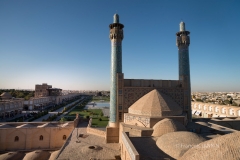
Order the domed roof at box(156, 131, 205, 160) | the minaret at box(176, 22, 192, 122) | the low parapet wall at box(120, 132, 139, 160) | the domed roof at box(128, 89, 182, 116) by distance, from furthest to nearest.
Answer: the minaret at box(176, 22, 192, 122) → the domed roof at box(128, 89, 182, 116) → the domed roof at box(156, 131, 205, 160) → the low parapet wall at box(120, 132, 139, 160)

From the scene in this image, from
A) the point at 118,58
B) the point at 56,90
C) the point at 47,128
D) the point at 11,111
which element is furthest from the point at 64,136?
the point at 56,90

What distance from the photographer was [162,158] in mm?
7453

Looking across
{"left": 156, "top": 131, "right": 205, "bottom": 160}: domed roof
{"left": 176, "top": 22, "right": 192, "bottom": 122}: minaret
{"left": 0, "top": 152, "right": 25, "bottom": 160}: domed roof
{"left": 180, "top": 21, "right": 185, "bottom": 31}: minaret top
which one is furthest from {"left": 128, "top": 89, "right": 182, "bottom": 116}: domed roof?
{"left": 0, "top": 152, "right": 25, "bottom": 160}: domed roof

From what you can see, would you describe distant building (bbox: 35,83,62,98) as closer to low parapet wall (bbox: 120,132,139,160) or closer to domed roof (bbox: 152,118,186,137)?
domed roof (bbox: 152,118,186,137)

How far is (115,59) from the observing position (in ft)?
50.1

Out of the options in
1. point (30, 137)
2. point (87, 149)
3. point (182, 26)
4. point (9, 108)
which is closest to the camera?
point (87, 149)

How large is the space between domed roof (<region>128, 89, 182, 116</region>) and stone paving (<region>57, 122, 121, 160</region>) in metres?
3.35

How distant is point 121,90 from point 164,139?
6575 millimetres

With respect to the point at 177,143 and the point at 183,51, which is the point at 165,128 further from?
the point at 183,51

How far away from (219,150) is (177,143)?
279cm

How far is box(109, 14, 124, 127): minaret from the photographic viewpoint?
14.6 metres

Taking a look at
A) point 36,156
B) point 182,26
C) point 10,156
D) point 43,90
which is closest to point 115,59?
point 182,26

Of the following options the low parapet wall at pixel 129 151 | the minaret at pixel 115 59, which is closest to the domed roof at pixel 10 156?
the minaret at pixel 115 59

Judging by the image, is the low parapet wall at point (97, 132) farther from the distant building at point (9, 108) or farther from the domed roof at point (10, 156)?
the distant building at point (9, 108)
